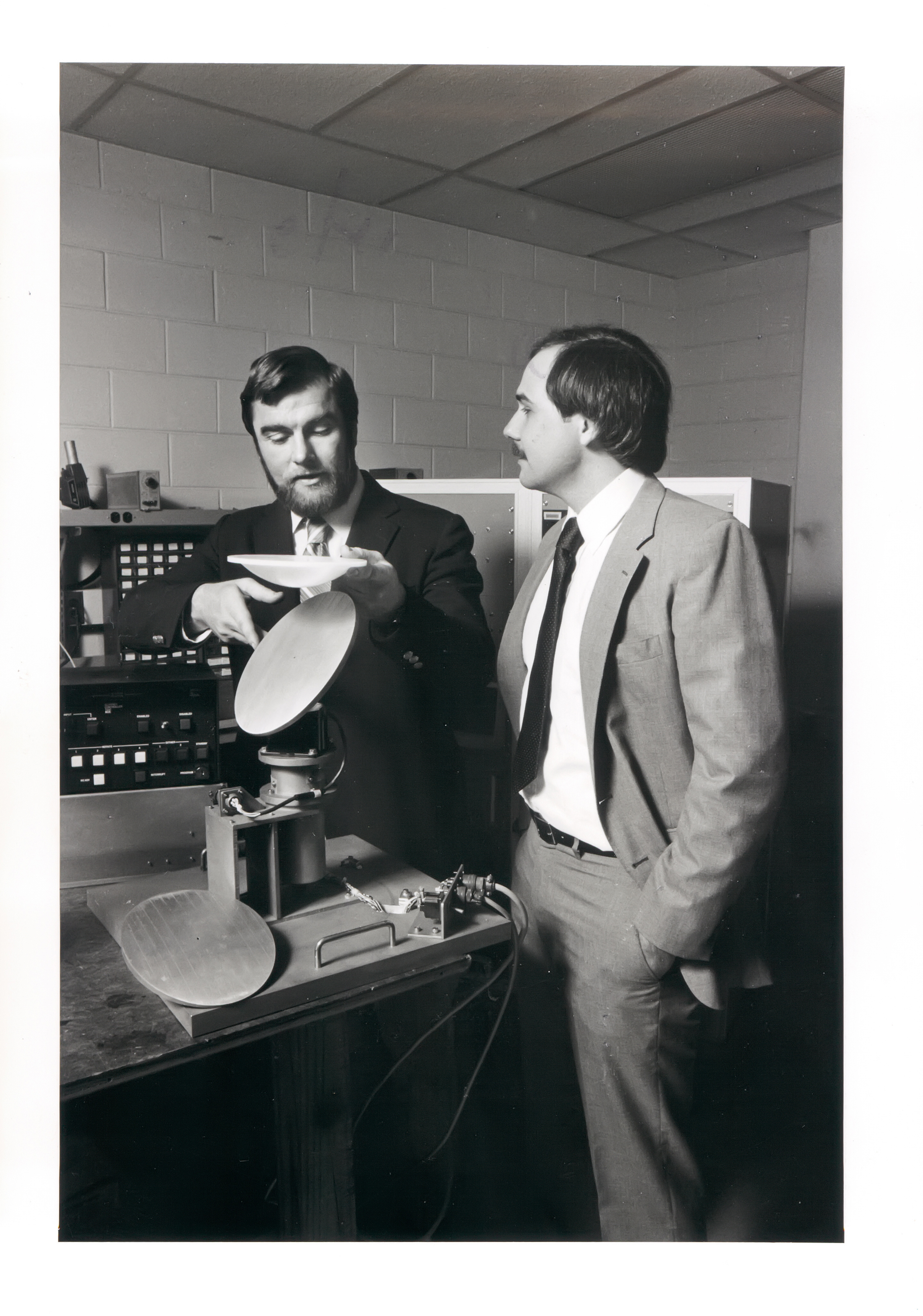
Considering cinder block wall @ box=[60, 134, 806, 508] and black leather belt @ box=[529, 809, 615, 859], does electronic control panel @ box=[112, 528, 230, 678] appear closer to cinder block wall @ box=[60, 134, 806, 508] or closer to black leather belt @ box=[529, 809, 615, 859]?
cinder block wall @ box=[60, 134, 806, 508]

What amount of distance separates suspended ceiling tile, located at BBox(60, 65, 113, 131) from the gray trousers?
1.32 metres

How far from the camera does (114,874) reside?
1.28m

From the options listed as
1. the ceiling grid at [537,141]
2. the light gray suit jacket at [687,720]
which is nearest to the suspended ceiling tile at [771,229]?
the ceiling grid at [537,141]

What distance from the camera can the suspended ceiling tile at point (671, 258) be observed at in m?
1.27

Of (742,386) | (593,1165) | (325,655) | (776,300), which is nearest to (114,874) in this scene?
(325,655)

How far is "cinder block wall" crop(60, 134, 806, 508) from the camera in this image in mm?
1259

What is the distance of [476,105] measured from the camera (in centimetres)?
116

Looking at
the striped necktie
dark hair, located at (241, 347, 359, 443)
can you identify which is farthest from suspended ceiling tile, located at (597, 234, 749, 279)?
the striped necktie

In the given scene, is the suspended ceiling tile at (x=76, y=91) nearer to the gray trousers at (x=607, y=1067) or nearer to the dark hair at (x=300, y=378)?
the dark hair at (x=300, y=378)

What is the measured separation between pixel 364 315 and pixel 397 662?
606 mm

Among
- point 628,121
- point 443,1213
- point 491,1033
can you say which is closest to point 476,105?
point 628,121

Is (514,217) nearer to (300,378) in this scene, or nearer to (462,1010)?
(300,378)
